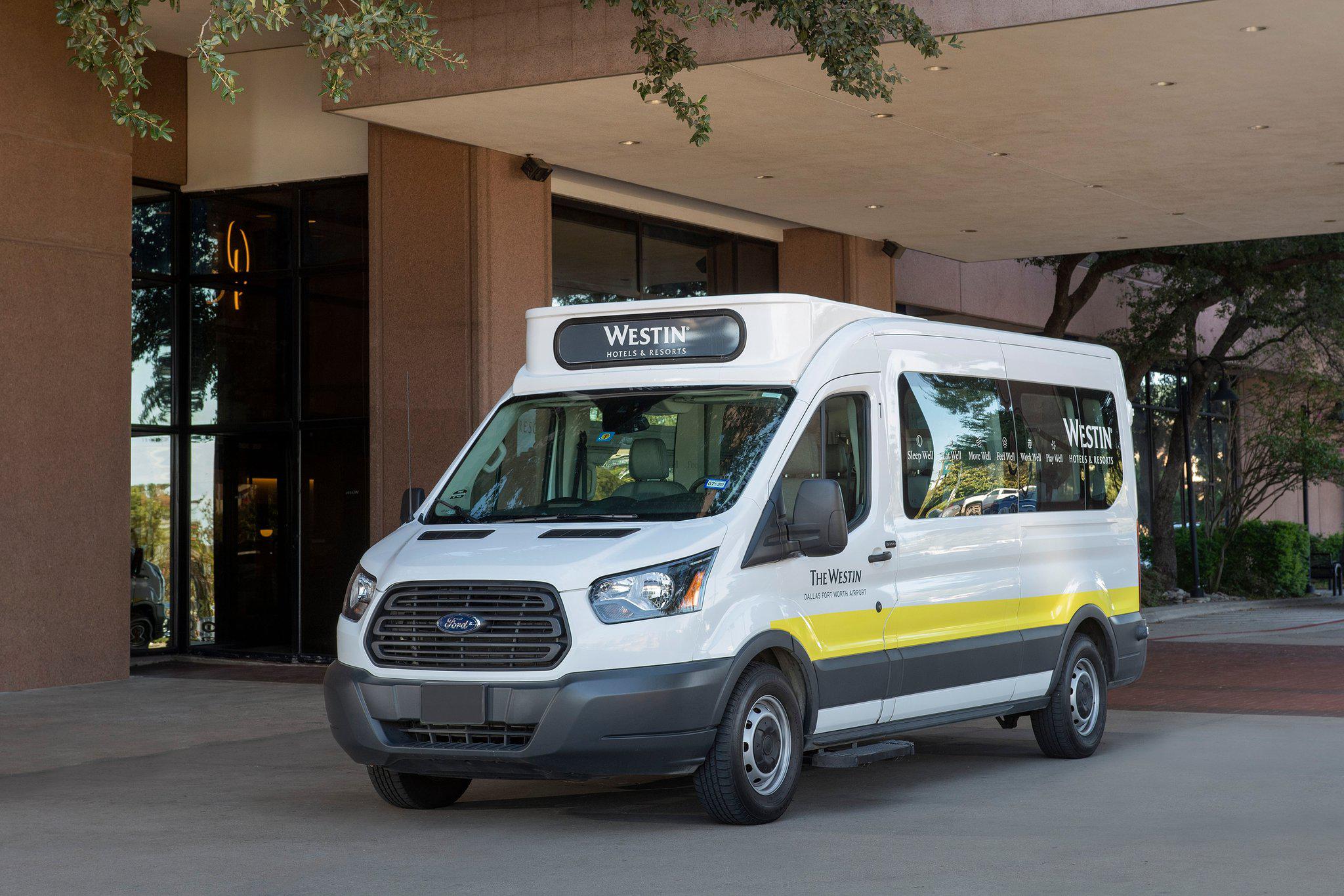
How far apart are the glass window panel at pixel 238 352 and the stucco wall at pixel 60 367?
1996 mm

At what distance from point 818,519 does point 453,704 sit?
6.15 ft

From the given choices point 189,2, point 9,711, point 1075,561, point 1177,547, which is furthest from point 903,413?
point 1177,547

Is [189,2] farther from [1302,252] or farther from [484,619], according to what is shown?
[1302,252]

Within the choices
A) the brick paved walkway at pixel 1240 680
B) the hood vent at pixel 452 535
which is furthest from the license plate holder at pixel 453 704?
the brick paved walkway at pixel 1240 680

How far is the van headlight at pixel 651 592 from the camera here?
7.16 meters

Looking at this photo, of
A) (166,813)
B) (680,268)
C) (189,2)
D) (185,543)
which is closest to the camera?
(166,813)

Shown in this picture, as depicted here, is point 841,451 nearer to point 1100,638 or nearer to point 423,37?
point 1100,638

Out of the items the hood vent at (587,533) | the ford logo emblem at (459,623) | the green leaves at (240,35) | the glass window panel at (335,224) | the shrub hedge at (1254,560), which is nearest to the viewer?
the ford logo emblem at (459,623)

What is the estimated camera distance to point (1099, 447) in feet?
35.1

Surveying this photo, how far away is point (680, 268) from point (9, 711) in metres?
9.15

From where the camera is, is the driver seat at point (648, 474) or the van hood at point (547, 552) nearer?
the van hood at point (547, 552)

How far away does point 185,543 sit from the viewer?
57.5ft

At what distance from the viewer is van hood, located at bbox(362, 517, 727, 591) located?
7184 millimetres

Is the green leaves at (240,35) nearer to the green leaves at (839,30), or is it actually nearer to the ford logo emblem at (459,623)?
the green leaves at (839,30)
